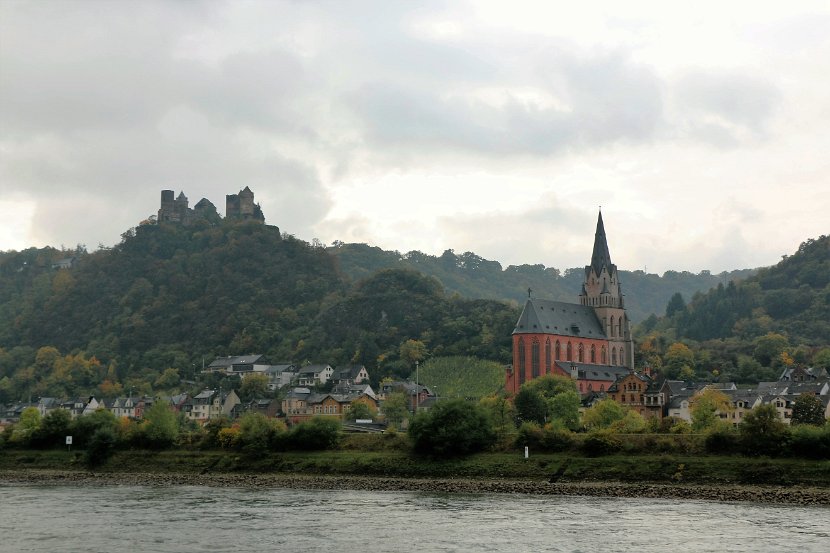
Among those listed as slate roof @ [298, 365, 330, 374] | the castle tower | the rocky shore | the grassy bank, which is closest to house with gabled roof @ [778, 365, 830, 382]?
the castle tower

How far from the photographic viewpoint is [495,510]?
6444 centimetres

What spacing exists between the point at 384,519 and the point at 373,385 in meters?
117

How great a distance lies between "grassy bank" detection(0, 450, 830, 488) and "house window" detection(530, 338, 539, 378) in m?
70.1

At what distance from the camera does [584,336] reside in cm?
17112

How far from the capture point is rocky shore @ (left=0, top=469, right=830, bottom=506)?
225 ft

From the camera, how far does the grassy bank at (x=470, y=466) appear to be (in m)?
73.9

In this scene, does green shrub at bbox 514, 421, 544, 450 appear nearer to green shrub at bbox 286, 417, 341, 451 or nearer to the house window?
green shrub at bbox 286, 417, 341, 451

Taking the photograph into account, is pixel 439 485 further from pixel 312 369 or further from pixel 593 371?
pixel 312 369

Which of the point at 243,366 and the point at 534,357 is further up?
the point at 243,366

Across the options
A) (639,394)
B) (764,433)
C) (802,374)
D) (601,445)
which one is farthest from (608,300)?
(764,433)

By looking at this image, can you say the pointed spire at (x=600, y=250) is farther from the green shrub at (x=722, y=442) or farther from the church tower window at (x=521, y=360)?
the green shrub at (x=722, y=442)

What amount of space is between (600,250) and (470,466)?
101 metres

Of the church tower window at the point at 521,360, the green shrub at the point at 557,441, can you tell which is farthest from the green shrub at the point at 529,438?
the church tower window at the point at 521,360

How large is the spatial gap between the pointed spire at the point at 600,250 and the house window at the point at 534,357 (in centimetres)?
2543
